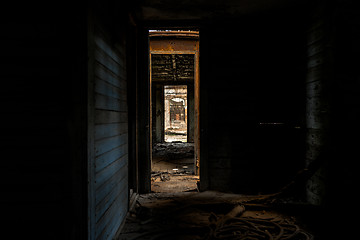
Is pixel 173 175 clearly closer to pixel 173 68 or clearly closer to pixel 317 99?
pixel 317 99

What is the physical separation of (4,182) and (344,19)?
4412 millimetres

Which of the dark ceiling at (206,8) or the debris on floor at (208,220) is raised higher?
the dark ceiling at (206,8)

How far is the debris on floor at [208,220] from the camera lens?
2768 millimetres

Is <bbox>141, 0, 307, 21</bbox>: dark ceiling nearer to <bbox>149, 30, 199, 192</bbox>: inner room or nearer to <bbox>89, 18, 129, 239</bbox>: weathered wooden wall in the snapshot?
<bbox>149, 30, 199, 192</bbox>: inner room

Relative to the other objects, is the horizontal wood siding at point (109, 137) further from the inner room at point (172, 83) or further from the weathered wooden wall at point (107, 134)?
the inner room at point (172, 83)

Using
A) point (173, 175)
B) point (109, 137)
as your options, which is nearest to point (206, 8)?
point (109, 137)

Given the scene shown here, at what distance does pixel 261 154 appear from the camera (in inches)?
173

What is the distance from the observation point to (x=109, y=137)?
245cm

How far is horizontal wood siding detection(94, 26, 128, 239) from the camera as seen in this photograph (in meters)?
2.08

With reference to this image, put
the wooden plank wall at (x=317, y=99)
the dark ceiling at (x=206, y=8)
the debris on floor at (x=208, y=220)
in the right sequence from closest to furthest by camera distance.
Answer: the debris on floor at (x=208, y=220) < the wooden plank wall at (x=317, y=99) < the dark ceiling at (x=206, y=8)

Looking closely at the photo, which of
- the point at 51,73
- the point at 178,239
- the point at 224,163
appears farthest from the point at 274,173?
the point at 51,73

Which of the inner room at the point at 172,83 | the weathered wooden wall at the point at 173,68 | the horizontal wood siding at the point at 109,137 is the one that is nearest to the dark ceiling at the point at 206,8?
the inner room at the point at 172,83

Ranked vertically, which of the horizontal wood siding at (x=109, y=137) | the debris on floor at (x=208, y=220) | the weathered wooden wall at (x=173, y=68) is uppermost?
the weathered wooden wall at (x=173, y=68)

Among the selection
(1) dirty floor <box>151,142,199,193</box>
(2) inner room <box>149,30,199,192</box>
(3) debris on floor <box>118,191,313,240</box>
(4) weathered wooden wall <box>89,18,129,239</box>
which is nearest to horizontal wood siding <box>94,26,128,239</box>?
(4) weathered wooden wall <box>89,18,129,239</box>
